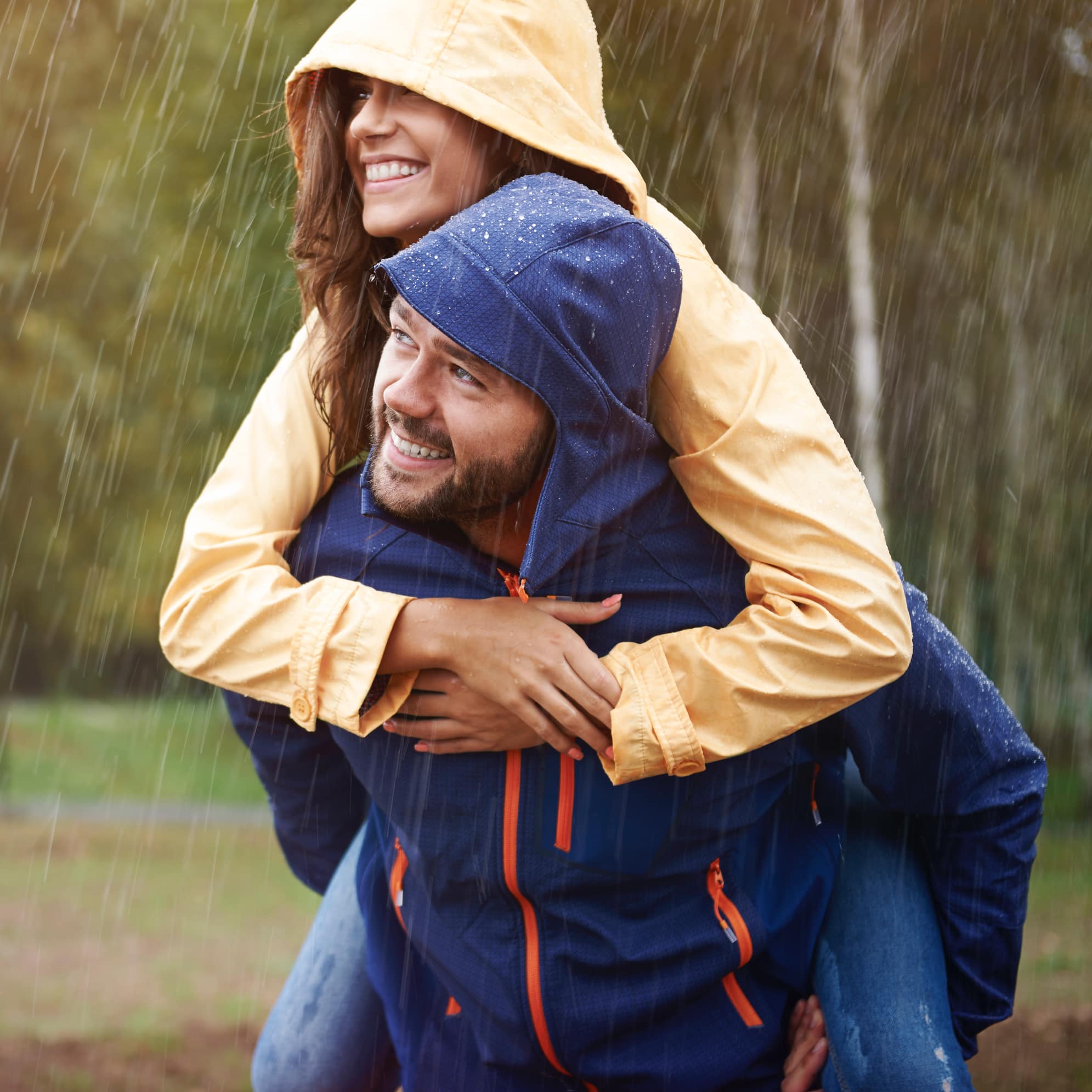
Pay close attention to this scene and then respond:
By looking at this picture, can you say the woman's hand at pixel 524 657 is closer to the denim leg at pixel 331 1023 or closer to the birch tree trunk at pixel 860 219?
the denim leg at pixel 331 1023

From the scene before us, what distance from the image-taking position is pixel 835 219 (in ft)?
26.9

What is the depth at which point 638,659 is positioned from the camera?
197cm

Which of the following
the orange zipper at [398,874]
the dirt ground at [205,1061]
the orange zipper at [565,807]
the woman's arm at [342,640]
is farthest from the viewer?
the dirt ground at [205,1061]

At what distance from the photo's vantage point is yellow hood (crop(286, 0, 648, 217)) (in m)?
2.10

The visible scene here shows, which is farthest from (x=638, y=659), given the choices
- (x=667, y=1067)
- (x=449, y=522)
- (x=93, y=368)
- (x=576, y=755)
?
(x=93, y=368)

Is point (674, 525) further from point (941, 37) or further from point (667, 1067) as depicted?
point (941, 37)

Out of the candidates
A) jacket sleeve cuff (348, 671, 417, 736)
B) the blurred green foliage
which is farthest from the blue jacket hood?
the blurred green foliage

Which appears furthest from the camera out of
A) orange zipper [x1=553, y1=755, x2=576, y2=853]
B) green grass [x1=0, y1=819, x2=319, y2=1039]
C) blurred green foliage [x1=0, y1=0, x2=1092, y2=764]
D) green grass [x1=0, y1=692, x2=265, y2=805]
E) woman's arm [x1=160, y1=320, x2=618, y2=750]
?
green grass [x1=0, y1=692, x2=265, y2=805]

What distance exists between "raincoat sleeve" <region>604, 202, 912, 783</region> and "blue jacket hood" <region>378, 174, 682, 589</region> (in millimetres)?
130

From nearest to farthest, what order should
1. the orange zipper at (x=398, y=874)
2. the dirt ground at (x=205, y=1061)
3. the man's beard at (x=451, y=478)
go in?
the man's beard at (x=451, y=478) < the orange zipper at (x=398, y=874) < the dirt ground at (x=205, y=1061)

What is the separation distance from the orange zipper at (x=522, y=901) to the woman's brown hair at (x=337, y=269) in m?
0.70

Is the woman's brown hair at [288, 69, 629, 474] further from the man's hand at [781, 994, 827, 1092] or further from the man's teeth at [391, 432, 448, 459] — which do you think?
the man's hand at [781, 994, 827, 1092]

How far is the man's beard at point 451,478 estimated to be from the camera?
6.15 feet

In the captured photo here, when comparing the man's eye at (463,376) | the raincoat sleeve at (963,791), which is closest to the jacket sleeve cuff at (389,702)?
the man's eye at (463,376)
